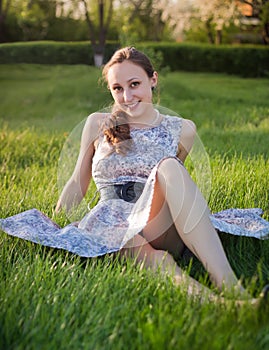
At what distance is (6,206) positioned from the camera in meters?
3.31

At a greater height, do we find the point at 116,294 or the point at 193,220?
the point at 193,220

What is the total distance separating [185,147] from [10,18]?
17006 mm

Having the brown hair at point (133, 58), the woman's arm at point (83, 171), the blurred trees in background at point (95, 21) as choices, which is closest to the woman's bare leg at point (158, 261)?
the woman's arm at point (83, 171)

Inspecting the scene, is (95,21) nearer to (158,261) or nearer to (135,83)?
(135,83)

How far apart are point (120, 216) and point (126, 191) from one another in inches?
6.6

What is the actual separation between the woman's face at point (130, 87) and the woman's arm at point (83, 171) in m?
0.18

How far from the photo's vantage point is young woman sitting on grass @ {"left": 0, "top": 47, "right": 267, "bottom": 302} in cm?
230

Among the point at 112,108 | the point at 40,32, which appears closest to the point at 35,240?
the point at 112,108

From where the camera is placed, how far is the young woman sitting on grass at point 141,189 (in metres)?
2.30

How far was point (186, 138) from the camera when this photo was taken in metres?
2.97

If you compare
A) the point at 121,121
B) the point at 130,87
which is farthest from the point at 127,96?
the point at 121,121

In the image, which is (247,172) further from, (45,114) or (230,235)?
(45,114)

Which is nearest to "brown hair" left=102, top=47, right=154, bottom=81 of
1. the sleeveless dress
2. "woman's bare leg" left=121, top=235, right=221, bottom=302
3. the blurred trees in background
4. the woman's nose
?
the woman's nose

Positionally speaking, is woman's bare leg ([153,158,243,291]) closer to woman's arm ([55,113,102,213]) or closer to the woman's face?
the woman's face
